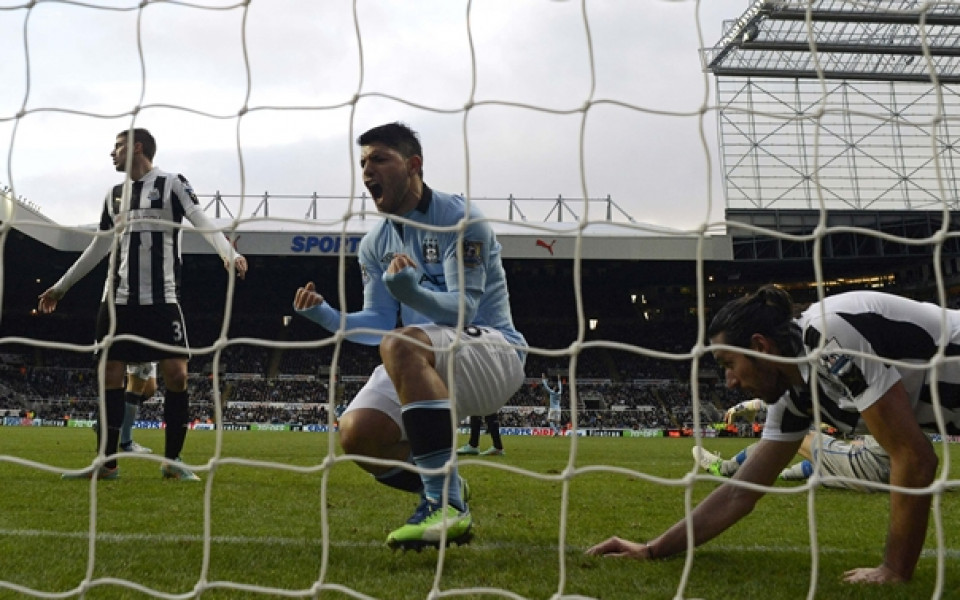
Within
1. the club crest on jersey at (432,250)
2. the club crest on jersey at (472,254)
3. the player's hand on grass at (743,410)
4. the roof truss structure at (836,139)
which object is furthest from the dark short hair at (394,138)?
the roof truss structure at (836,139)

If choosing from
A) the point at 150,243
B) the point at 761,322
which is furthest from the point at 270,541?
the point at 150,243

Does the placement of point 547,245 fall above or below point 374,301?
above

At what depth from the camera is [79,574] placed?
2262mm

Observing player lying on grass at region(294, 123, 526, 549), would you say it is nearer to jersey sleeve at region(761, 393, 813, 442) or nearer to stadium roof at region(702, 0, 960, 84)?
jersey sleeve at region(761, 393, 813, 442)

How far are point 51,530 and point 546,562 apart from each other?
1.94m

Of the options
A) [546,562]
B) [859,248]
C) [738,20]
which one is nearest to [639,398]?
[859,248]

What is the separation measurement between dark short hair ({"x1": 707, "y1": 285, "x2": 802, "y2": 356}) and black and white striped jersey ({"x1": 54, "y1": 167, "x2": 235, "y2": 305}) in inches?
129

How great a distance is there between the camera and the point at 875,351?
218cm

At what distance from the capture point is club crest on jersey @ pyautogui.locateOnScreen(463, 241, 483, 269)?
2.78m

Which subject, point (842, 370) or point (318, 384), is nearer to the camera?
point (842, 370)

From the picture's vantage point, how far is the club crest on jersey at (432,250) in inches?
118

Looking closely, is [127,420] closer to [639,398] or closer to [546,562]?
[546,562]

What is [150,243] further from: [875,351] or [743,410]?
[743,410]

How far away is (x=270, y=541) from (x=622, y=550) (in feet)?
4.27
